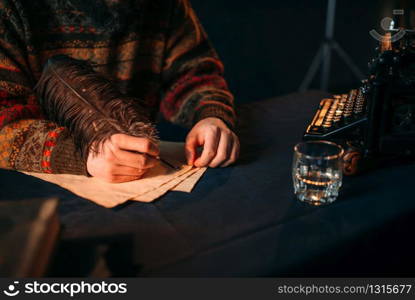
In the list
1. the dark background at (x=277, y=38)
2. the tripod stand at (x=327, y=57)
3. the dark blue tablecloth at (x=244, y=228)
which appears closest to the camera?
the dark blue tablecloth at (x=244, y=228)

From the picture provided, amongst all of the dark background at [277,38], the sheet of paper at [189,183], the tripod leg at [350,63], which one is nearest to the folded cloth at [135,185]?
the sheet of paper at [189,183]

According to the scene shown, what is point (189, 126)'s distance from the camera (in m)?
1.33

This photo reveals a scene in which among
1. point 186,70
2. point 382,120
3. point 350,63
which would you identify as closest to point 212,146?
point 382,120

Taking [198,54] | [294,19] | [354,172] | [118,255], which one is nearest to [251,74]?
[294,19]

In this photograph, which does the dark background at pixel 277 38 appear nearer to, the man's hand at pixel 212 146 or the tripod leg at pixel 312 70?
the tripod leg at pixel 312 70

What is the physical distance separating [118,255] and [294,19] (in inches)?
142

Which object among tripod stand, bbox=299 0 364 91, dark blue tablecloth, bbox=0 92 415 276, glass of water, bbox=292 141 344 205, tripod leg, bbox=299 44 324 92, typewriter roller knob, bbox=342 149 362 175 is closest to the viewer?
dark blue tablecloth, bbox=0 92 415 276

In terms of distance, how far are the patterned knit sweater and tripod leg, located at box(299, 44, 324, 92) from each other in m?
2.71

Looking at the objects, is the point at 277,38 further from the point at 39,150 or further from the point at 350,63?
the point at 39,150

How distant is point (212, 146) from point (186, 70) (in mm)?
536

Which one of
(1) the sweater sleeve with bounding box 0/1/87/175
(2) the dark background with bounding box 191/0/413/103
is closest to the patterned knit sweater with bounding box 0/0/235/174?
(1) the sweater sleeve with bounding box 0/1/87/175

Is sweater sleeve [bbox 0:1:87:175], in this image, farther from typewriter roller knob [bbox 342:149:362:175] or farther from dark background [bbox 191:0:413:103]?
dark background [bbox 191:0:413:103]

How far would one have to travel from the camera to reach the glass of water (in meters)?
0.79

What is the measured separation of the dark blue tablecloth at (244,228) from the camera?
2.08 feet
